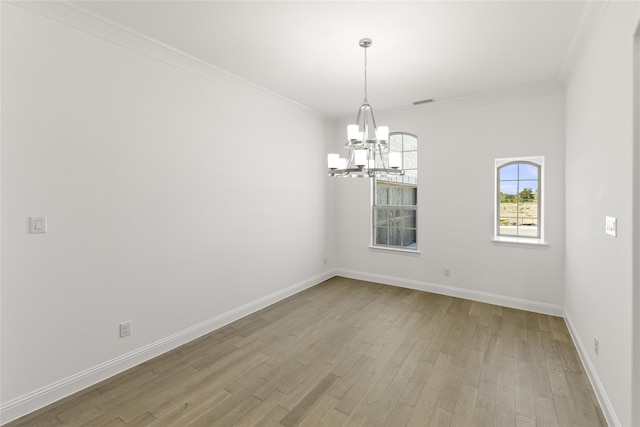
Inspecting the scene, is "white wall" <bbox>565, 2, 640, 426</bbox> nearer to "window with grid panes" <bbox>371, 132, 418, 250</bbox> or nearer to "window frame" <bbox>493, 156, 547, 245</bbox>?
"window frame" <bbox>493, 156, 547, 245</bbox>

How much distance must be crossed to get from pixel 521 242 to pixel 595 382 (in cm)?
202

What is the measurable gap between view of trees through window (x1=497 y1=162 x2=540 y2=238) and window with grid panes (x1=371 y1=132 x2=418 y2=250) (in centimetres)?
120

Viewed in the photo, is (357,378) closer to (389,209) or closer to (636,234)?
(636,234)

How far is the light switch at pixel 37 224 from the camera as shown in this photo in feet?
7.16

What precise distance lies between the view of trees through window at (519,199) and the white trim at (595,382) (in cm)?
138

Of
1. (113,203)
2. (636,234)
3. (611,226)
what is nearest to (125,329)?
(113,203)

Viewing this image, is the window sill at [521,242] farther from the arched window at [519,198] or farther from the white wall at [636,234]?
the white wall at [636,234]

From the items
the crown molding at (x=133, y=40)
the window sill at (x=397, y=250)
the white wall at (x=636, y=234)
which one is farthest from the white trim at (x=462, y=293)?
the crown molding at (x=133, y=40)

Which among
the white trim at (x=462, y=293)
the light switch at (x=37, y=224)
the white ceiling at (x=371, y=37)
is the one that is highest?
the white ceiling at (x=371, y=37)

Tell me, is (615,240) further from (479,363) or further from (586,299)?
(479,363)

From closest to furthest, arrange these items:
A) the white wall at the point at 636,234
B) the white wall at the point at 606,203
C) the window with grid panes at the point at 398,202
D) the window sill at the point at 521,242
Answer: the white wall at the point at 636,234 < the white wall at the point at 606,203 < the window sill at the point at 521,242 < the window with grid panes at the point at 398,202

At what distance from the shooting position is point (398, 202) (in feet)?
17.3

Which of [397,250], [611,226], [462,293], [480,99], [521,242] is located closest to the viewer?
[611,226]

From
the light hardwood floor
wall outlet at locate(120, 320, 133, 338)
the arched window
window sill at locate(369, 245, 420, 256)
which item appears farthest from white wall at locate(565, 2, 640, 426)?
wall outlet at locate(120, 320, 133, 338)
